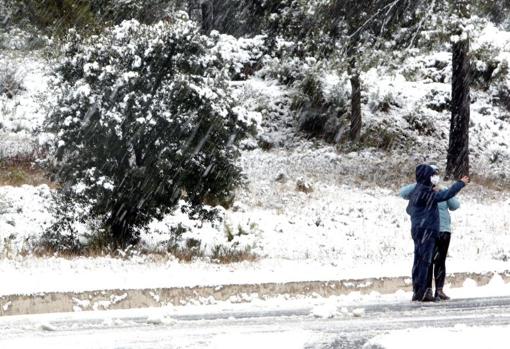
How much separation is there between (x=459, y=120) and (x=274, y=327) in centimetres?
1320

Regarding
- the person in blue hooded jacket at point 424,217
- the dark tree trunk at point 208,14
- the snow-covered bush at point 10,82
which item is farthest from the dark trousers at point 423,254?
the dark tree trunk at point 208,14

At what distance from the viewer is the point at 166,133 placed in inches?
464

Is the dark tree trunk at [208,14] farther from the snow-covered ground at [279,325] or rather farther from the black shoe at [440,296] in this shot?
the black shoe at [440,296]

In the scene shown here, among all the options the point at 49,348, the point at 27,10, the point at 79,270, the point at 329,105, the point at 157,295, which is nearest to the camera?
the point at 49,348

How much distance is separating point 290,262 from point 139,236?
2537 millimetres

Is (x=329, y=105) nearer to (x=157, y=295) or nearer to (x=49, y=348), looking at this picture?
(x=157, y=295)

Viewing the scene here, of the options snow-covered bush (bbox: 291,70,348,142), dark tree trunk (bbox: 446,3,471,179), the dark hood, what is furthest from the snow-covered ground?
snow-covered bush (bbox: 291,70,348,142)

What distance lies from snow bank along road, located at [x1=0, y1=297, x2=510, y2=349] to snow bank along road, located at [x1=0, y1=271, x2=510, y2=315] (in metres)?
0.32

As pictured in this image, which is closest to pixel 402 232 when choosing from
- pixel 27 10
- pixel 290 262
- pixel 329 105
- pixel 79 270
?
pixel 290 262

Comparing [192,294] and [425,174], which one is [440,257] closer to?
[425,174]

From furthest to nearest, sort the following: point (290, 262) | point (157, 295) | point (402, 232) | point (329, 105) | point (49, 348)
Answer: point (329, 105) → point (402, 232) → point (290, 262) → point (157, 295) → point (49, 348)

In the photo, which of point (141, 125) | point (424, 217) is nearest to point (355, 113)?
point (141, 125)

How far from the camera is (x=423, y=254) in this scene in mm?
8055

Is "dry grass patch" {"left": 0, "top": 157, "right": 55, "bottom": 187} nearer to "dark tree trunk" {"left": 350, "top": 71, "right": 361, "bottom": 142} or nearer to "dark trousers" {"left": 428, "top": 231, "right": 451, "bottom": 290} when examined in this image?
"dark tree trunk" {"left": 350, "top": 71, "right": 361, "bottom": 142}
